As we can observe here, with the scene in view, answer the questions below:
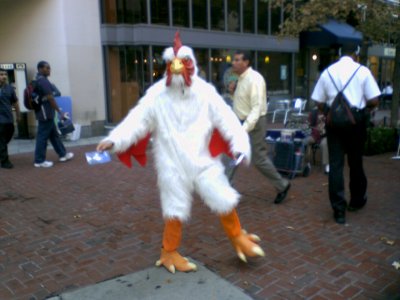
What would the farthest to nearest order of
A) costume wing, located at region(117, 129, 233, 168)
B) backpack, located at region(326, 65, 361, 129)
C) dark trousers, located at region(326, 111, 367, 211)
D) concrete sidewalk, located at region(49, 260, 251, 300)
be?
dark trousers, located at region(326, 111, 367, 211)
backpack, located at region(326, 65, 361, 129)
costume wing, located at region(117, 129, 233, 168)
concrete sidewalk, located at region(49, 260, 251, 300)

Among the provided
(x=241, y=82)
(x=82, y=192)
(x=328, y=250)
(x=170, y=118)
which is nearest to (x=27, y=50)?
(x=82, y=192)

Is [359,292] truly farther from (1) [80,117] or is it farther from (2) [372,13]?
(1) [80,117]

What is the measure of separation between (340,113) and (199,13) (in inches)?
386

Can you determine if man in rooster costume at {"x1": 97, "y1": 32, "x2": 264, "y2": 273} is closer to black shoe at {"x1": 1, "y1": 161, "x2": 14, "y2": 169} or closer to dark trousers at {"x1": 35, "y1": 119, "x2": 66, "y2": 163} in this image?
dark trousers at {"x1": 35, "y1": 119, "x2": 66, "y2": 163}

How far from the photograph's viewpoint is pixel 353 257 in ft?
12.5

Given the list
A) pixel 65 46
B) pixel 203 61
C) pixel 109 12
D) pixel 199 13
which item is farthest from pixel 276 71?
pixel 65 46

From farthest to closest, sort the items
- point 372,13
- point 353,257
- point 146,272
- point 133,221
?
point 372,13
point 133,221
point 353,257
point 146,272

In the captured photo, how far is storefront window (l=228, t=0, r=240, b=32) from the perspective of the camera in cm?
1431

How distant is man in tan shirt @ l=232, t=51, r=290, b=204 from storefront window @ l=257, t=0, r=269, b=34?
11.1 metres

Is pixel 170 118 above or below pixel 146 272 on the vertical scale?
above

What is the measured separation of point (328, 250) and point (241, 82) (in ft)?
7.26

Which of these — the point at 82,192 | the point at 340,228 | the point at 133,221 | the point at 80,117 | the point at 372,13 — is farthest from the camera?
the point at 80,117

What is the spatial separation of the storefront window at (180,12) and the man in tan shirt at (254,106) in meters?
7.89

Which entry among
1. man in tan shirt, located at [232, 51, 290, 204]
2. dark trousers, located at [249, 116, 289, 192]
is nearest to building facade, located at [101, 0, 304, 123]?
man in tan shirt, located at [232, 51, 290, 204]
